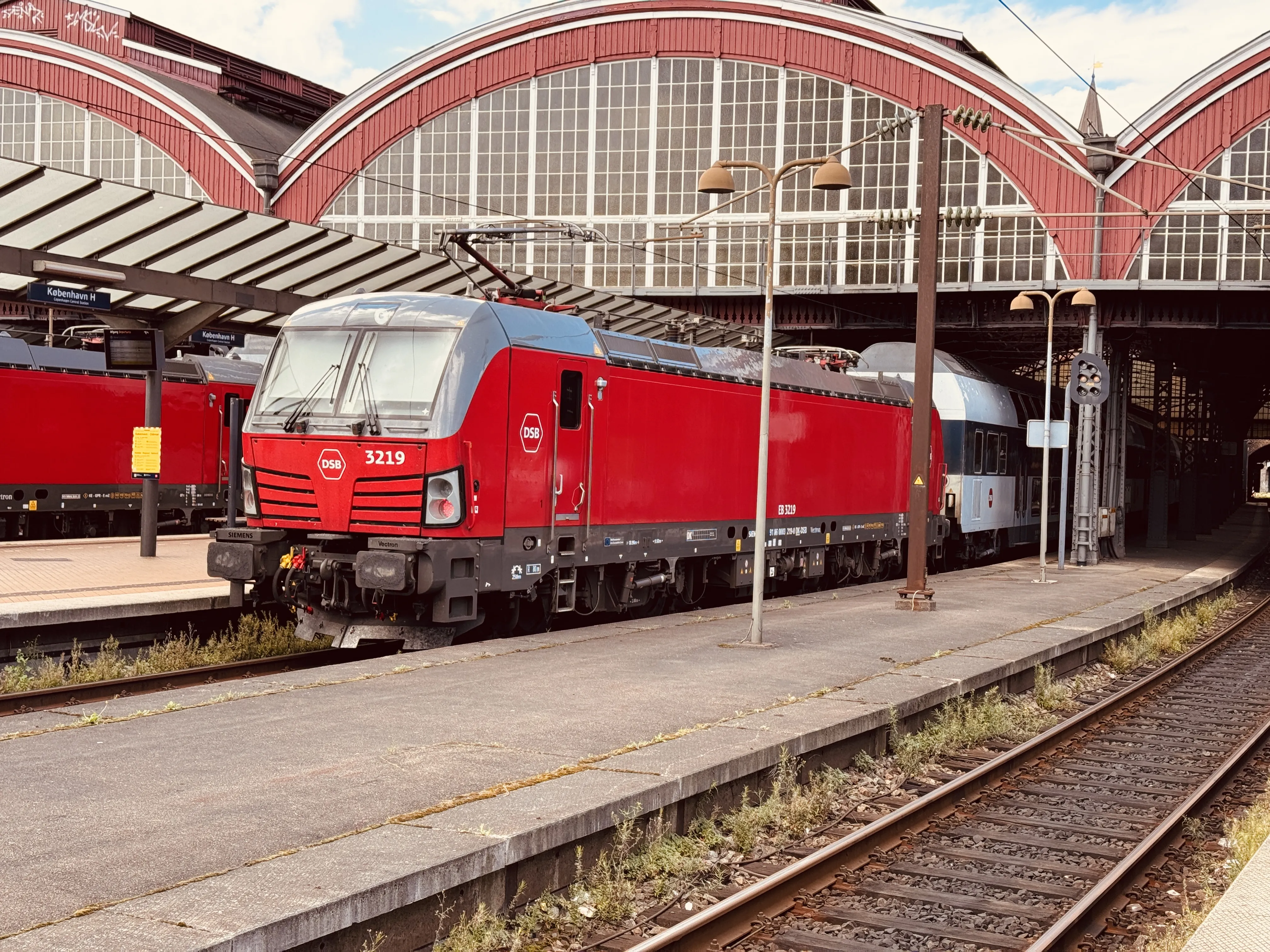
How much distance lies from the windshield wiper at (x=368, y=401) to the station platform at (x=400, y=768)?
223 cm

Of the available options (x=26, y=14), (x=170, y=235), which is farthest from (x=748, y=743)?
(x=26, y=14)

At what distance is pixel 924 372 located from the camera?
18359mm

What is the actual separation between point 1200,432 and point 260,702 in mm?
49634

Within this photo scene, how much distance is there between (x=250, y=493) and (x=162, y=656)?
72.2 inches

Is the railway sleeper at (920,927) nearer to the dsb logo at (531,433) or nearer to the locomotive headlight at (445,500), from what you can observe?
the locomotive headlight at (445,500)

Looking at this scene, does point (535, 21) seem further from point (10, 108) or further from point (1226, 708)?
point (1226, 708)

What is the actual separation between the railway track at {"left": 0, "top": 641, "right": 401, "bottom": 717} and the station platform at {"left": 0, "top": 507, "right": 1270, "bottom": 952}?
1.68 metres

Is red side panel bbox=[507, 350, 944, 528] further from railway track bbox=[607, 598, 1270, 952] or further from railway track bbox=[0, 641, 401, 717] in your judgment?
railway track bbox=[607, 598, 1270, 952]

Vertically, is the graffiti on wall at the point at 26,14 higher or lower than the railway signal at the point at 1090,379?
higher

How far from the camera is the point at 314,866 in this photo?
5965 mm

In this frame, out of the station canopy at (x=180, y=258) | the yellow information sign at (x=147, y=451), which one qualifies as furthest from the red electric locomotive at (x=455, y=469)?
the yellow information sign at (x=147, y=451)

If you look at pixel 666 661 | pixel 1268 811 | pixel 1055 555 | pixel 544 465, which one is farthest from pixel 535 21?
pixel 1268 811

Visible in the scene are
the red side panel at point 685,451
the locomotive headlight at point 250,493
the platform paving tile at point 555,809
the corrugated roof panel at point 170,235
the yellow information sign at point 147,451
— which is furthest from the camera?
the yellow information sign at point 147,451

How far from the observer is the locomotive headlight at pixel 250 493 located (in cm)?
1404
